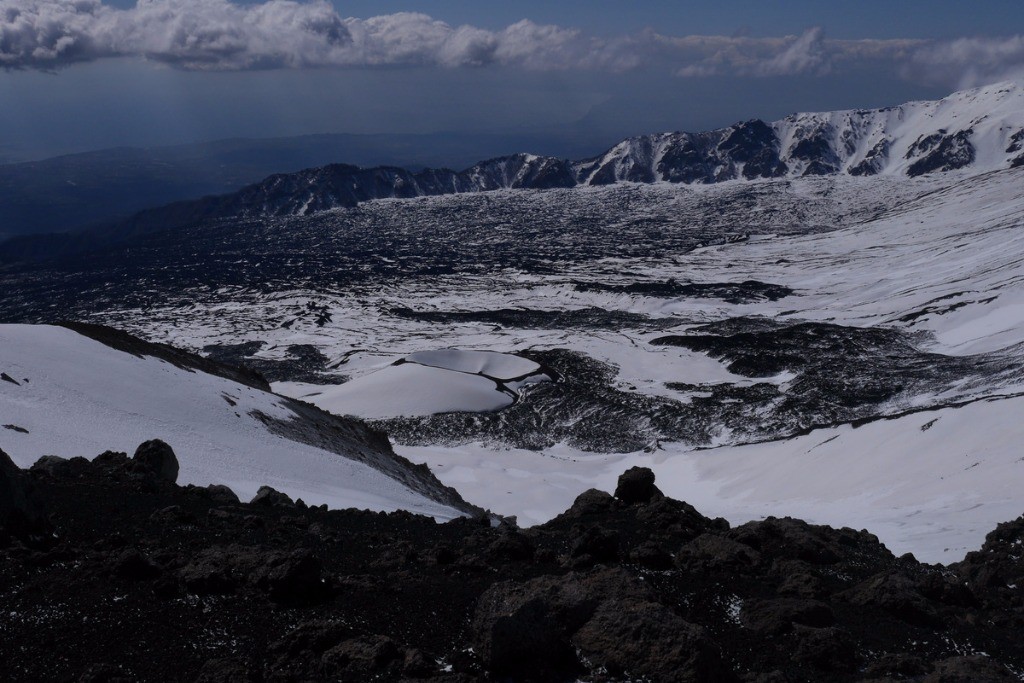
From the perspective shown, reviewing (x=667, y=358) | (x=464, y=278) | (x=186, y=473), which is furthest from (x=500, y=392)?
(x=464, y=278)

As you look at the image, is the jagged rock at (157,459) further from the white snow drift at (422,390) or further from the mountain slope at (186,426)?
the white snow drift at (422,390)

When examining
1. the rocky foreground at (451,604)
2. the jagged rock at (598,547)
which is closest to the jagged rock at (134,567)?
the rocky foreground at (451,604)

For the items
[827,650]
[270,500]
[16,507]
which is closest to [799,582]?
[827,650]

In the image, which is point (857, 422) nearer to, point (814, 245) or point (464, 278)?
point (464, 278)

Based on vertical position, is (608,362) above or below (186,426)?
below

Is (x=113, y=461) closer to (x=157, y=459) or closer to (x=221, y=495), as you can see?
(x=157, y=459)
